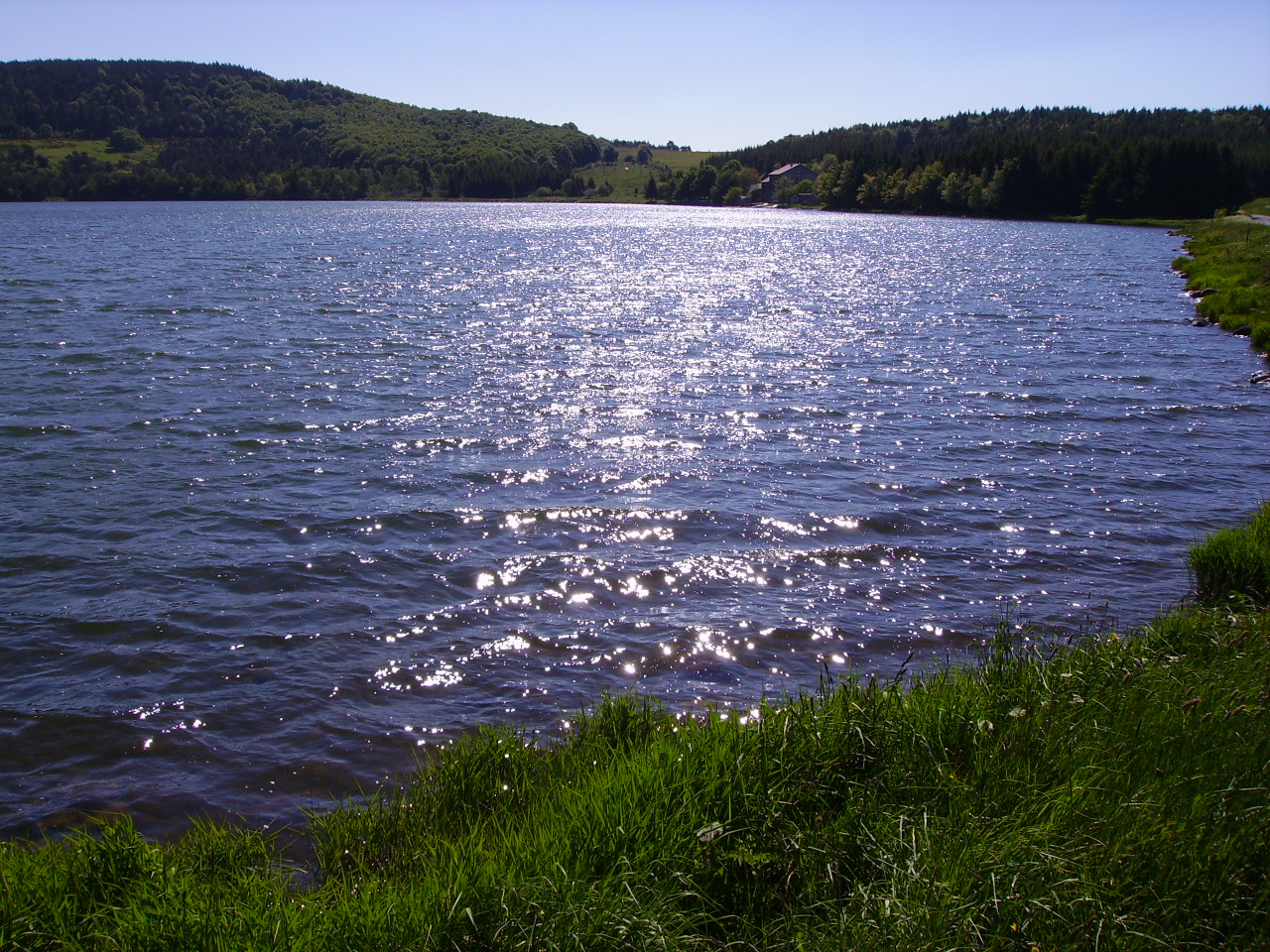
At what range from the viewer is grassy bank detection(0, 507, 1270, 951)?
423 cm

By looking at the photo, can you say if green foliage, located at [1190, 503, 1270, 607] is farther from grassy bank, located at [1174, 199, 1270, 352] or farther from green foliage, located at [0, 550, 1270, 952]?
grassy bank, located at [1174, 199, 1270, 352]

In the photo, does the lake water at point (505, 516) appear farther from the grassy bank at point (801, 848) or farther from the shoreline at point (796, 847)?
the grassy bank at point (801, 848)

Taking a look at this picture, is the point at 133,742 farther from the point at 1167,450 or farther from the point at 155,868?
the point at 1167,450

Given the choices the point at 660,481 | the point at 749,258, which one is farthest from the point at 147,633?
the point at 749,258

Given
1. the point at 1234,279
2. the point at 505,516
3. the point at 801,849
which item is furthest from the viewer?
the point at 1234,279

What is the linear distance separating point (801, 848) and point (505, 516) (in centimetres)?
971

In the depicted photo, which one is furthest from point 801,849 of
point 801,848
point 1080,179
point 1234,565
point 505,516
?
point 1080,179

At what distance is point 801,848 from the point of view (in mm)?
4922

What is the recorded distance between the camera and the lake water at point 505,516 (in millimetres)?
8891

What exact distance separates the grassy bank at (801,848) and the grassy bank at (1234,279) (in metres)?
31.1

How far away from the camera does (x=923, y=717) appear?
5.94 m

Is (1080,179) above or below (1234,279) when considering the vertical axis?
above

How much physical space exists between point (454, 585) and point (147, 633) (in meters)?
3.63

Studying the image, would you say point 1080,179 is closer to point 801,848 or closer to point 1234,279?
point 1234,279
